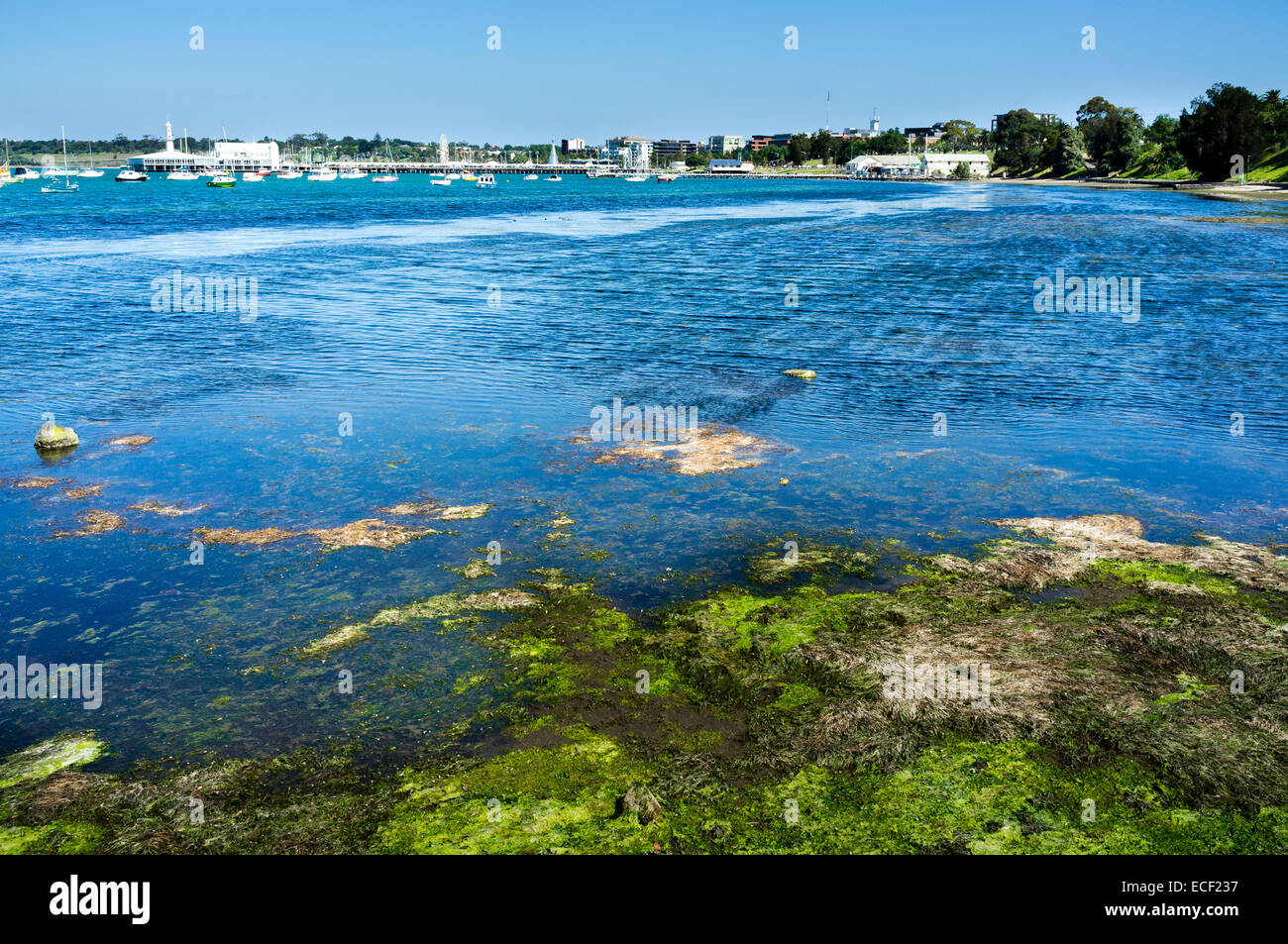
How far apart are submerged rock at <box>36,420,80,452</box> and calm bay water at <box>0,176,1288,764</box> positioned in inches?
15.0

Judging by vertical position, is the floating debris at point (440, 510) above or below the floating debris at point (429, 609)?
above

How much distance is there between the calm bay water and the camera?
43.0 ft

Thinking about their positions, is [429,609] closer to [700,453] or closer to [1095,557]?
[700,453]

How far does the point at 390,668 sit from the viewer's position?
12.5 metres

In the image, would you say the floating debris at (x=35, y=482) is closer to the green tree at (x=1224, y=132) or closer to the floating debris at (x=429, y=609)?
the floating debris at (x=429, y=609)

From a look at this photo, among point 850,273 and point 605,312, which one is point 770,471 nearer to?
point 605,312

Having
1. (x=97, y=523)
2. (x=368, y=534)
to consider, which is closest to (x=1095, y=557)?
(x=368, y=534)

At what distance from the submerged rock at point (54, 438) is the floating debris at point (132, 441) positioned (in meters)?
0.78

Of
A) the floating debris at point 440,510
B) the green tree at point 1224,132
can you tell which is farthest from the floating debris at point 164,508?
the green tree at point 1224,132

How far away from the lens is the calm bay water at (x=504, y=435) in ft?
43.0

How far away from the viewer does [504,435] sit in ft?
76.5

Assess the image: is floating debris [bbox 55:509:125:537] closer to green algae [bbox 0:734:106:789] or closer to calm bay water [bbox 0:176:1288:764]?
calm bay water [bbox 0:176:1288:764]

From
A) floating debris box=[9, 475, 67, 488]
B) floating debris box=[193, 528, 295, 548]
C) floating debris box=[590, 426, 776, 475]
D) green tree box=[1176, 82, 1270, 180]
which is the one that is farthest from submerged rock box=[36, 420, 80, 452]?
green tree box=[1176, 82, 1270, 180]

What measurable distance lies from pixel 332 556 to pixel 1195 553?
14978 millimetres
